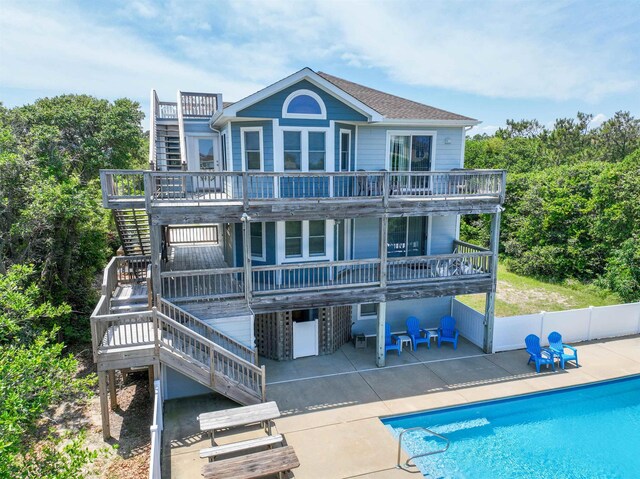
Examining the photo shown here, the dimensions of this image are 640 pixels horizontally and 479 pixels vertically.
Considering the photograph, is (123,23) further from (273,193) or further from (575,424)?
(575,424)

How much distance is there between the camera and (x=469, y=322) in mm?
15977

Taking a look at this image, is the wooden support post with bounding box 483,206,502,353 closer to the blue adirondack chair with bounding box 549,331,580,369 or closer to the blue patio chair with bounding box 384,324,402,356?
the blue adirondack chair with bounding box 549,331,580,369

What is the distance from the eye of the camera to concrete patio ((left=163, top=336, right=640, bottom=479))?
945cm

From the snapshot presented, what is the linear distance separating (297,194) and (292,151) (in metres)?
1.38

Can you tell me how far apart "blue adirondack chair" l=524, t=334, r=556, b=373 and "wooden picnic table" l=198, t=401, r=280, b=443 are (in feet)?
29.5

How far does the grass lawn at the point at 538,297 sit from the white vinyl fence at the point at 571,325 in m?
3.22

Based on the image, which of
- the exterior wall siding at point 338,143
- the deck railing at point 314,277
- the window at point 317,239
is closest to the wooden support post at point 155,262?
the deck railing at point 314,277

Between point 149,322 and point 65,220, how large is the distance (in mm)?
7071

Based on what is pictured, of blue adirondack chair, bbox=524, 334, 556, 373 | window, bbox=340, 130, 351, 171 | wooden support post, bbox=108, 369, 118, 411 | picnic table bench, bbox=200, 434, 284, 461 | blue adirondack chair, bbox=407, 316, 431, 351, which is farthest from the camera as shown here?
blue adirondack chair, bbox=407, 316, 431, 351

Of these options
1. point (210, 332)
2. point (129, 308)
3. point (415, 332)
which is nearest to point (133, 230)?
point (129, 308)

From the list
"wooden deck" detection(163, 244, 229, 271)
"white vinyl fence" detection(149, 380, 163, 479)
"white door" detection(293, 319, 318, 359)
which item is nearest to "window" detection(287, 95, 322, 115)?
"wooden deck" detection(163, 244, 229, 271)

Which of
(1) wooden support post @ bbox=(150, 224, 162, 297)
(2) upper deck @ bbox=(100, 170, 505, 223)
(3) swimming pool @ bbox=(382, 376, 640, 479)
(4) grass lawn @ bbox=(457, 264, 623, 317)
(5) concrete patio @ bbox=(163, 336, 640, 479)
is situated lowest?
(3) swimming pool @ bbox=(382, 376, 640, 479)

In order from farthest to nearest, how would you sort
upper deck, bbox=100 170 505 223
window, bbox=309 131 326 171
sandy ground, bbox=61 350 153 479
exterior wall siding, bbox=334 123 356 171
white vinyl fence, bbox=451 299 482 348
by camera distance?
white vinyl fence, bbox=451 299 482 348, exterior wall siding, bbox=334 123 356 171, window, bbox=309 131 326 171, upper deck, bbox=100 170 505 223, sandy ground, bbox=61 350 153 479

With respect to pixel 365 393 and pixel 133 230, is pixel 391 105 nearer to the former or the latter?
pixel 365 393
